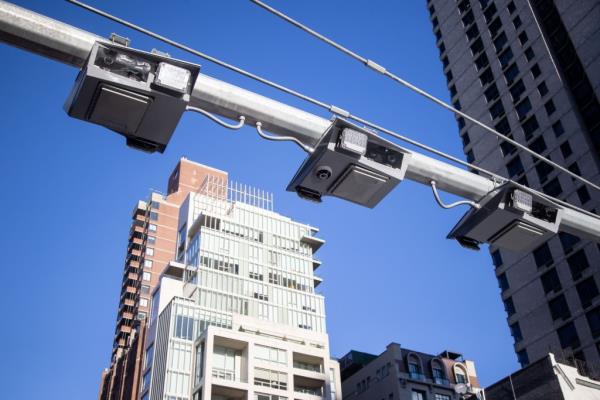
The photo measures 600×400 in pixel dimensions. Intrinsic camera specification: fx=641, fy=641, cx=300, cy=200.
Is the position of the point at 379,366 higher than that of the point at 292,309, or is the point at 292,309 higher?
the point at 292,309

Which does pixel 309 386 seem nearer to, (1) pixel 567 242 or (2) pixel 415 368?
(2) pixel 415 368

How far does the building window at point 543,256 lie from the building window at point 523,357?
774 centimetres

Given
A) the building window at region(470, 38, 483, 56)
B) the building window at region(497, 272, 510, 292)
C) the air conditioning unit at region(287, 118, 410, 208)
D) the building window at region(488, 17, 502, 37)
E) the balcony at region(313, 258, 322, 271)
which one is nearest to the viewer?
the air conditioning unit at region(287, 118, 410, 208)

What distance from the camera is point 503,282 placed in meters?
61.3

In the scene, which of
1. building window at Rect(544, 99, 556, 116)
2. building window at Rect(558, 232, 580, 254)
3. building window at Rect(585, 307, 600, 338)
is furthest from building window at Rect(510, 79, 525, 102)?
building window at Rect(585, 307, 600, 338)

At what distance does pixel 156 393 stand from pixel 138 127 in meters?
75.3

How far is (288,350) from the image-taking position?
77875 mm

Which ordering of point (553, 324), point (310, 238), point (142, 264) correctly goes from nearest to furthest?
point (553, 324), point (310, 238), point (142, 264)

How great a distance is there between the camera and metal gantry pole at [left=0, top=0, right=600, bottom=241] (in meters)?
5.61

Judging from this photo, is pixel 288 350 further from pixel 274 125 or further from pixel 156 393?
pixel 274 125

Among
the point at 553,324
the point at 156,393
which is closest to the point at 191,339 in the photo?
the point at 156,393

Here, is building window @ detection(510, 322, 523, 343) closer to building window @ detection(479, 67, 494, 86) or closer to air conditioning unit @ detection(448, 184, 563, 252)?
building window @ detection(479, 67, 494, 86)

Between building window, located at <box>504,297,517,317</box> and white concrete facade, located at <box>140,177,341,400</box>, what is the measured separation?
1070 inches

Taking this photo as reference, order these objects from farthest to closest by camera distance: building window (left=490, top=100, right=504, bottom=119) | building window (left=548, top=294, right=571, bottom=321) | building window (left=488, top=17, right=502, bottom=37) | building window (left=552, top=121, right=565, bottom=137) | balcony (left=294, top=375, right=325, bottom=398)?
balcony (left=294, top=375, right=325, bottom=398) → building window (left=488, top=17, right=502, bottom=37) → building window (left=490, top=100, right=504, bottom=119) → building window (left=552, top=121, right=565, bottom=137) → building window (left=548, top=294, right=571, bottom=321)
